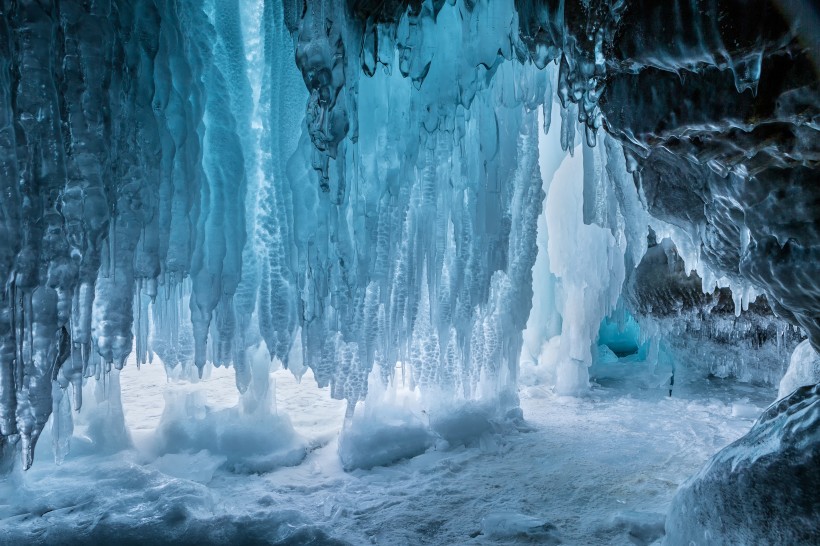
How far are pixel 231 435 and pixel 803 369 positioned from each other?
5.89 m

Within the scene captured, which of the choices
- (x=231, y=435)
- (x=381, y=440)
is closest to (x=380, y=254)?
(x=381, y=440)

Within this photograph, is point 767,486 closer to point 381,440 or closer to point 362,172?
point 381,440

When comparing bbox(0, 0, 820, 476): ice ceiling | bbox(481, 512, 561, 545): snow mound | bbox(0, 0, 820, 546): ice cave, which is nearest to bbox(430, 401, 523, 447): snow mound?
bbox(0, 0, 820, 546): ice cave

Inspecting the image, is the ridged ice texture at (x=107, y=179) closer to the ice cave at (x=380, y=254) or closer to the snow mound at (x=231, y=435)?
the ice cave at (x=380, y=254)

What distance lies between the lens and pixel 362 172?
5598mm

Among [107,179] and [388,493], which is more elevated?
[107,179]

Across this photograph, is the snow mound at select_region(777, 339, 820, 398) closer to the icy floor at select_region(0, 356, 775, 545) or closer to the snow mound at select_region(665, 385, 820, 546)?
the icy floor at select_region(0, 356, 775, 545)

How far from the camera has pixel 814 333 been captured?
2.83 meters

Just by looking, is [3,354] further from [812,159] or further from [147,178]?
[812,159]

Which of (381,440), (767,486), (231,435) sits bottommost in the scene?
(381,440)

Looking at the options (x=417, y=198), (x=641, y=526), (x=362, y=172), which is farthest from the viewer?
(x=417, y=198)

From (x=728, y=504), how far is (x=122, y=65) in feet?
16.2


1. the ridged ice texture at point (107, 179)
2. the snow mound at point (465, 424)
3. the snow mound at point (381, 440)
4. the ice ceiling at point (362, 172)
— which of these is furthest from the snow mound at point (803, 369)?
the ridged ice texture at point (107, 179)

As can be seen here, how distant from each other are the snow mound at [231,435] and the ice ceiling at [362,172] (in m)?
0.51
